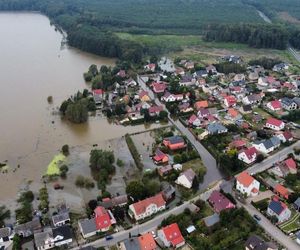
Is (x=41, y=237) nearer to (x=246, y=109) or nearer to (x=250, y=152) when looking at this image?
(x=250, y=152)

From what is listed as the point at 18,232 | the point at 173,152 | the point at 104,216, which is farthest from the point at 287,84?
the point at 18,232

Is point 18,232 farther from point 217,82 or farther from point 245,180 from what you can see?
point 217,82

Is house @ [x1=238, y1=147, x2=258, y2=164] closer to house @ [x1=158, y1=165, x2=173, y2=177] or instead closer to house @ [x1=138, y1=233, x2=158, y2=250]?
house @ [x1=158, y1=165, x2=173, y2=177]

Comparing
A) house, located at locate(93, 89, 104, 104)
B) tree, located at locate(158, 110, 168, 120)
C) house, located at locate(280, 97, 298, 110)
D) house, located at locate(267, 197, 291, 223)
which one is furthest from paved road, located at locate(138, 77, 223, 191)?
house, located at locate(280, 97, 298, 110)

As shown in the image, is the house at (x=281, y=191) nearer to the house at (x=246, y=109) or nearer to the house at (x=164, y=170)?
the house at (x=164, y=170)

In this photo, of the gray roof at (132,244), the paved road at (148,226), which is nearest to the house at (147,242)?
the gray roof at (132,244)

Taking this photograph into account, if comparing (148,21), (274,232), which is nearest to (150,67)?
(148,21)

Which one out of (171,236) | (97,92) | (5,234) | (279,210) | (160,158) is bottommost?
(97,92)
